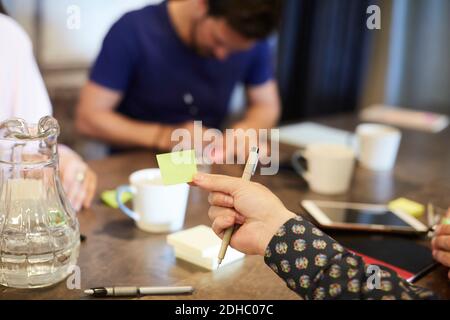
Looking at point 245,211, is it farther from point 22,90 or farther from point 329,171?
point 22,90

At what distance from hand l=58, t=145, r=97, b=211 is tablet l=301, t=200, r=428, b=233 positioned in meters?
0.49

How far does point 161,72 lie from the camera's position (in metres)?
2.11

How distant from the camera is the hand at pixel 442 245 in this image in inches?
41.8

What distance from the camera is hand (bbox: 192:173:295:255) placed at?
89 cm

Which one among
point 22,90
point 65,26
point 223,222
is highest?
point 65,26

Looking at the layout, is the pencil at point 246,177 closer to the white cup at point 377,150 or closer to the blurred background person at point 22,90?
the blurred background person at point 22,90

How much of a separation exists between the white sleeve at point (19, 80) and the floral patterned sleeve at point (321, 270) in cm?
75

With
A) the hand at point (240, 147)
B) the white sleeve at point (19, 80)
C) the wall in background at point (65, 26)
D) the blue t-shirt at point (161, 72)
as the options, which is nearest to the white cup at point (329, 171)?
the hand at point (240, 147)

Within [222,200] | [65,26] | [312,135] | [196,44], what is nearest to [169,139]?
[196,44]

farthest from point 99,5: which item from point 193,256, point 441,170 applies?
point 193,256

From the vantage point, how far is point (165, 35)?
2.09 metres

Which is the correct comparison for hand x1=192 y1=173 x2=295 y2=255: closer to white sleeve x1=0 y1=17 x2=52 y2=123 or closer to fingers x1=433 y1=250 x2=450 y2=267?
fingers x1=433 y1=250 x2=450 y2=267

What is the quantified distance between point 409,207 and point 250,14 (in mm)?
780

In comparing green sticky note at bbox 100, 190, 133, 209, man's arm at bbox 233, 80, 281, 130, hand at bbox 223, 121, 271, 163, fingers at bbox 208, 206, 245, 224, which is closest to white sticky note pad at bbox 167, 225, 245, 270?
fingers at bbox 208, 206, 245, 224
